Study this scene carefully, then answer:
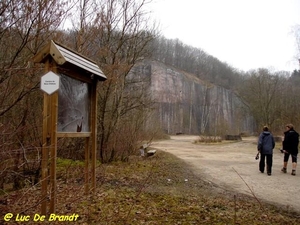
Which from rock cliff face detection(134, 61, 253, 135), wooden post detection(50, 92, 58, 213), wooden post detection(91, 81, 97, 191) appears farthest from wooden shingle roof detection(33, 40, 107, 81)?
rock cliff face detection(134, 61, 253, 135)

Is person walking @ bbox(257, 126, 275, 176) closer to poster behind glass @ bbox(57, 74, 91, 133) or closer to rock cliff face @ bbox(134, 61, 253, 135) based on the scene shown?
poster behind glass @ bbox(57, 74, 91, 133)

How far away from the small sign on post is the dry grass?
55.2 inches

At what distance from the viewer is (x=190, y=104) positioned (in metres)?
63.7

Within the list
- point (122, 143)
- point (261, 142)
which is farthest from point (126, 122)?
point (261, 142)

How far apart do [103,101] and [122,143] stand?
2121 millimetres

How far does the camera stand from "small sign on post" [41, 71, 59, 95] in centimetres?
432

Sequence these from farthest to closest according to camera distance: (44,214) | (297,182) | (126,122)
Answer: (126,122), (297,182), (44,214)

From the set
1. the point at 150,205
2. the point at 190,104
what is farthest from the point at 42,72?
the point at 190,104

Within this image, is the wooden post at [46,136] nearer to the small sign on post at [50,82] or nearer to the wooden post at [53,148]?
the wooden post at [53,148]

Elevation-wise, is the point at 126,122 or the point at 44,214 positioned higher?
the point at 126,122

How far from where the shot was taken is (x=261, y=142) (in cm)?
1039

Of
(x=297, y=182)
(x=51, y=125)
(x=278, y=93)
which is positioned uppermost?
(x=278, y=93)

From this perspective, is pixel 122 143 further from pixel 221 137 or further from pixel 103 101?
pixel 221 137

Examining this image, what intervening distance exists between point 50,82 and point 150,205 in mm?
3230
